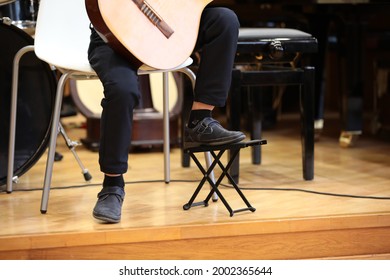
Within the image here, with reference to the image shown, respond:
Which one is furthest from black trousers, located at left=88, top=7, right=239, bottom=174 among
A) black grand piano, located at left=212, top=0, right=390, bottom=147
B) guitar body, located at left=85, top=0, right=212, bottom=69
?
black grand piano, located at left=212, top=0, right=390, bottom=147

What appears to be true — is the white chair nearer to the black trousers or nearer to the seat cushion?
the black trousers

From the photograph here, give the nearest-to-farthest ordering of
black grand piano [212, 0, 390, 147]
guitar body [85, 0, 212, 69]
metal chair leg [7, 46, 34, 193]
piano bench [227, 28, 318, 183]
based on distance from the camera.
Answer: guitar body [85, 0, 212, 69]
metal chair leg [7, 46, 34, 193]
piano bench [227, 28, 318, 183]
black grand piano [212, 0, 390, 147]

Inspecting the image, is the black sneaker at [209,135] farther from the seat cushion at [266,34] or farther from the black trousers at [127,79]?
the seat cushion at [266,34]

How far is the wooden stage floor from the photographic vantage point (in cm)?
Result: 213

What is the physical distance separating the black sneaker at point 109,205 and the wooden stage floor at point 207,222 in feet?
0.08

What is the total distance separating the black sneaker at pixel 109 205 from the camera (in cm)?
218

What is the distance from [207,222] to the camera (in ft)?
7.25

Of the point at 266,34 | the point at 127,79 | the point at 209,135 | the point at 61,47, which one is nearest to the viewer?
the point at 127,79

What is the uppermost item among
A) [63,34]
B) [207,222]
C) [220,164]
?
[63,34]

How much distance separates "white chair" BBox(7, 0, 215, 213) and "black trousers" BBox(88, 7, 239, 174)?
0.27 ft

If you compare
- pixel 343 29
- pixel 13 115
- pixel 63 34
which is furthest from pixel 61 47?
pixel 343 29

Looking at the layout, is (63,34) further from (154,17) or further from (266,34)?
(266,34)

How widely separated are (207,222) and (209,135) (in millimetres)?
261
